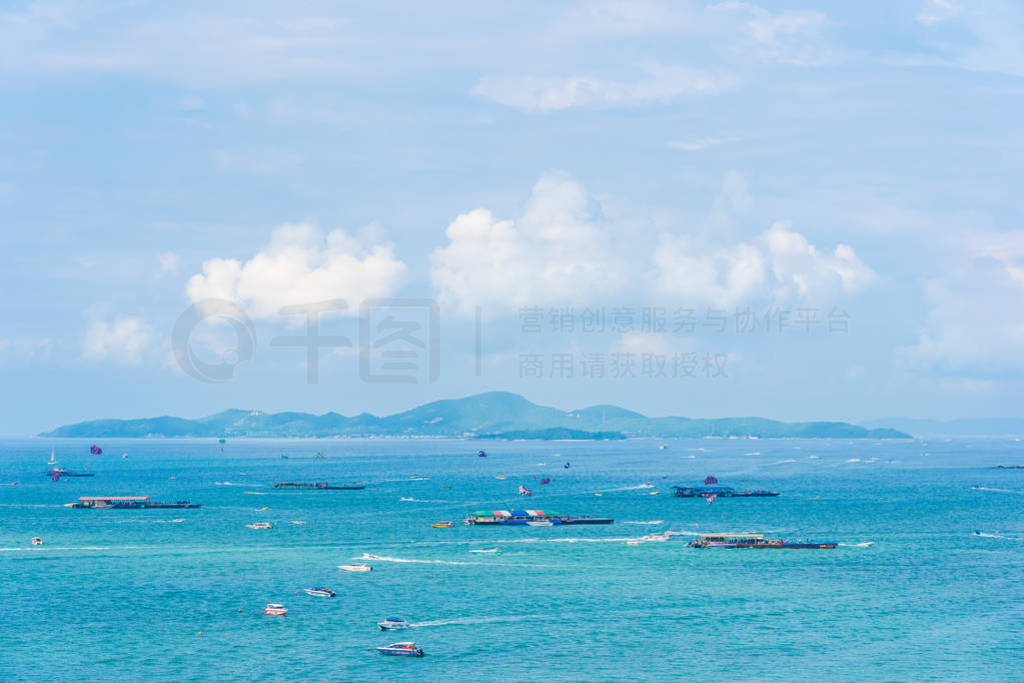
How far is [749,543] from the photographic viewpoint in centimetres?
13062

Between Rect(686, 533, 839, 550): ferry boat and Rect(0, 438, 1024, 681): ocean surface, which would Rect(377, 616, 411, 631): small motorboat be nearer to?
Rect(0, 438, 1024, 681): ocean surface

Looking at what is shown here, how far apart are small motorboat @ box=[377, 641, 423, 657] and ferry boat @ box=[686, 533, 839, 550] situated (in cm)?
6214

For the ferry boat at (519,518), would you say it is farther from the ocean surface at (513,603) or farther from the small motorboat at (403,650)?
the small motorboat at (403,650)

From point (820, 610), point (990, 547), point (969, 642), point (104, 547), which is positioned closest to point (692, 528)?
point (990, 547)

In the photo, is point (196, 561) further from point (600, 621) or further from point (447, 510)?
point (447, 510)

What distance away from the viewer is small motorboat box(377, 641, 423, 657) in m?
74.1

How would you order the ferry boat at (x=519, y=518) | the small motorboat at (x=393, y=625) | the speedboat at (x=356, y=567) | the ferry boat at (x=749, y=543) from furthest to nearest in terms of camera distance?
the ferry boat at (x=519, y=518), the ferry boat at (x=749, y=543), the speedboat at (x=356, y=567), the small motorboat at (x=393, y=625)

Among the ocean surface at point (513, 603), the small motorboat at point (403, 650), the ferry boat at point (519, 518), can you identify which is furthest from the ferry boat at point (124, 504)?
the small motorboat at point (403, 650)

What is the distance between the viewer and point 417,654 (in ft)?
243

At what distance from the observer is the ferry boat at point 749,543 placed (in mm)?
128750

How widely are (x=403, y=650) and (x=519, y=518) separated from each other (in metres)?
85.3

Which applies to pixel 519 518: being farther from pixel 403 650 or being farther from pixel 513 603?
pixel 403 650

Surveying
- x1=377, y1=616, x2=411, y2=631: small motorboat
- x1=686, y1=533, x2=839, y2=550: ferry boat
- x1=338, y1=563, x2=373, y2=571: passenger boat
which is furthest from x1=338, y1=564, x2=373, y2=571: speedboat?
x1=686, y1=533, x2=839, y2=550: ferry boat

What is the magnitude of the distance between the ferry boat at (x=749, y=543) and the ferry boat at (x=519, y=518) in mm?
27216
